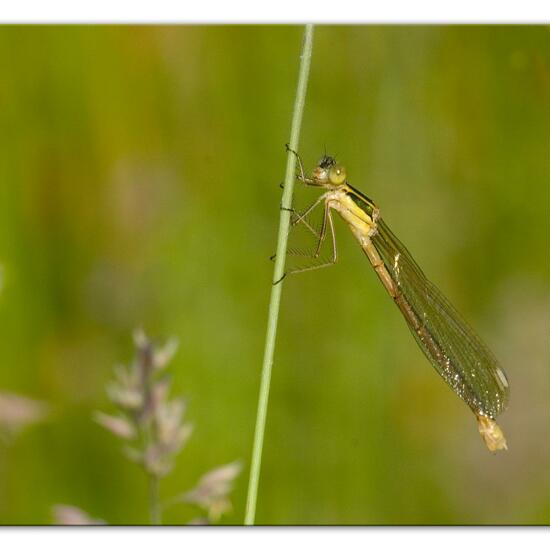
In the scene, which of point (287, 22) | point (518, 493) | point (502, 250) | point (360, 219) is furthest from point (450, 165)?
point (518, 493)

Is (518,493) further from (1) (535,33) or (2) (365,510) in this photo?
(1) (535,33)

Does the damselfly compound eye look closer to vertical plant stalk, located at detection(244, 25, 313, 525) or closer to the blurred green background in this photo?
the blurred green background
